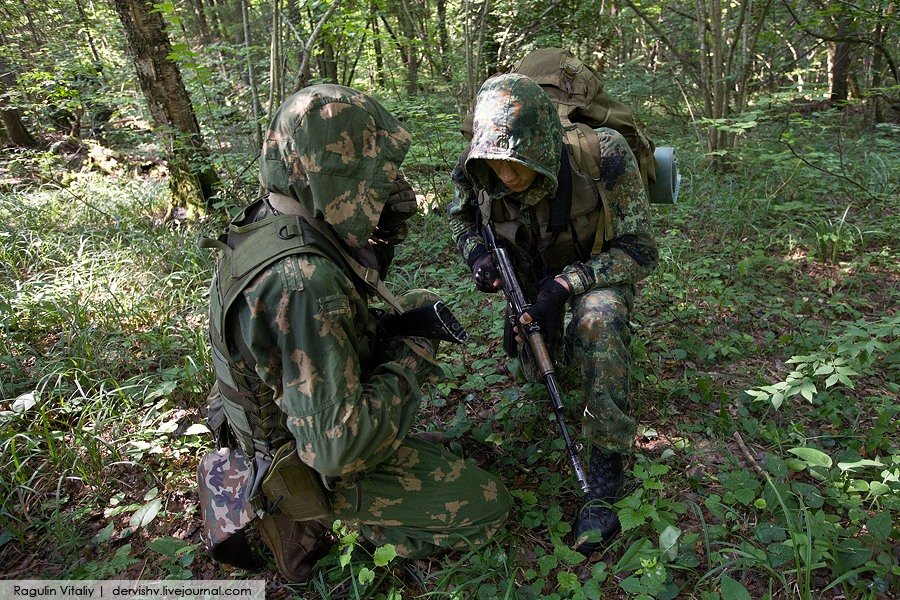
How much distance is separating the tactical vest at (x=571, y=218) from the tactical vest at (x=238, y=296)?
1.27m

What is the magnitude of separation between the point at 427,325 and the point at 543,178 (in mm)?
965

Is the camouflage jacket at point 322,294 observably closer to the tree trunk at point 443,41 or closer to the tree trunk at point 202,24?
the tree trunk at point 443,41

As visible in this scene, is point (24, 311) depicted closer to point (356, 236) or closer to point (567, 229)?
point (356, 236)

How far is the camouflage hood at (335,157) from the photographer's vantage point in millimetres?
1727

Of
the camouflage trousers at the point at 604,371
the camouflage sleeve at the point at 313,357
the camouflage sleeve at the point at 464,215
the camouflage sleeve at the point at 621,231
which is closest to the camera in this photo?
the camouflage sleeve at the point at 313,357

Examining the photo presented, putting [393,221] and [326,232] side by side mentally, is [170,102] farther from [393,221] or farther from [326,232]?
[326,232]

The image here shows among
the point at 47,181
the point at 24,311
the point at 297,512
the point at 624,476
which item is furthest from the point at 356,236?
the point at 47,181

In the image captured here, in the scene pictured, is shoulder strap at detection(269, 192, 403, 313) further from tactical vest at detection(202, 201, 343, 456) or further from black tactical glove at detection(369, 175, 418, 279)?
black tactical glove at detection(369, 175, 418, 279)

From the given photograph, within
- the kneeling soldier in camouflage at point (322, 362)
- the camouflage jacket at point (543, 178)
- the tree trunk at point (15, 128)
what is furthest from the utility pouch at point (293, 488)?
the tree trunk at point (15, 128)

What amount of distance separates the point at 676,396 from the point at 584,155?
4.82ft

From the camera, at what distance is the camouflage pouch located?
2084 mm

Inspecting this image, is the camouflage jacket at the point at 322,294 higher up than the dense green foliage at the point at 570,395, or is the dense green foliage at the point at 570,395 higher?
the camouflage jacket at the point at 322,294

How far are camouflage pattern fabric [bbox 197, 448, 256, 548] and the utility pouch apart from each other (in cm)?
16

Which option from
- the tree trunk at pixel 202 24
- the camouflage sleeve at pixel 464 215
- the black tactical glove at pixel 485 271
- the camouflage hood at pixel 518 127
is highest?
the tree trunk at pixel 202 24
